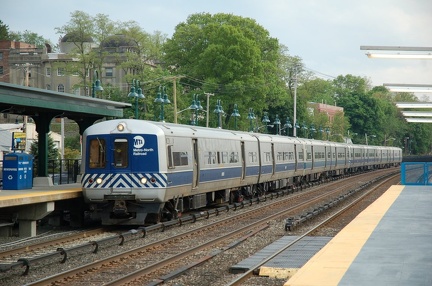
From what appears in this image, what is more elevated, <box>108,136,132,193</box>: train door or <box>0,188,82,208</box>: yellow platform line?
<box>108,136,132,193</box>: train door

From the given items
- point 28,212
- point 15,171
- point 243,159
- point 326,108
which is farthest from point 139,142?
point 326,108

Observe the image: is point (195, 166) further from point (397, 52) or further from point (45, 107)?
point (397, 52)

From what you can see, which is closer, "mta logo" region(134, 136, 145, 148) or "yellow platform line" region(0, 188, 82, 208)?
"yellow platform line" region(0, 188, 82, 208)

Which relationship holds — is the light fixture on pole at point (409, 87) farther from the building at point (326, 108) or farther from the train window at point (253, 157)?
the building at point (326, 108)

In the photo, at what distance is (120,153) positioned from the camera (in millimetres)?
21766

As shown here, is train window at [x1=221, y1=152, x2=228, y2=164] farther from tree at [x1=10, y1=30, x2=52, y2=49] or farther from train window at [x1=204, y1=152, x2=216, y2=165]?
tree at [x1=10, y1=30, x2=52, y2=49]

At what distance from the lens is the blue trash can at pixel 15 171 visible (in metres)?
22.7

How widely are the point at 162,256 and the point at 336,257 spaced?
170 inches

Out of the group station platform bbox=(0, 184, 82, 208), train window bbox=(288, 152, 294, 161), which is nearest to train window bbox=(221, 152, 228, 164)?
station platform bbox=(0, 184, 82, 208)

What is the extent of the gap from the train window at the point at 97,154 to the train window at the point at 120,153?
355mm

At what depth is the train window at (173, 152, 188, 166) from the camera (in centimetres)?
2269

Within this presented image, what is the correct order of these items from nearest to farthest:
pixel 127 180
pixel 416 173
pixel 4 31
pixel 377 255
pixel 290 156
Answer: pixel 377 255, pixel 127 180, pixel 416 173, pixel 290 156, pixel 4 31

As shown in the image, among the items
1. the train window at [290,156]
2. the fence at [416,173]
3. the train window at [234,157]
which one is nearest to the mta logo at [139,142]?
the train window at [234,157]

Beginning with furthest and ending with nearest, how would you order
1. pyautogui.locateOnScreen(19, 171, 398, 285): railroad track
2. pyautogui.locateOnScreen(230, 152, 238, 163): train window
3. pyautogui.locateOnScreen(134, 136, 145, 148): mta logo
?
pyautogui.locateOnScreen(230, 152, 238, 163): train window → pyautogui.locateOnScreen(134, 136, 145, 148): mta logo → pyautogui.locateOnScreen(19, 171, 398, 285): railroad track
